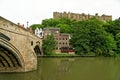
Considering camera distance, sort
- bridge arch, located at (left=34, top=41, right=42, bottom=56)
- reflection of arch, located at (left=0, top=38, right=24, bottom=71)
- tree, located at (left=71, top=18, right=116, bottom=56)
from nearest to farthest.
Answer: reflection of arch, located at (left=0, top=38, right=24, bottom=71) → bridge arch, located at (left=34, top=41, right=42, bottom=56) → tree, located at (left=71, top=18, right=116, bottom=56)

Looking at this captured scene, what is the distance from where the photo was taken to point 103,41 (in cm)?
5931

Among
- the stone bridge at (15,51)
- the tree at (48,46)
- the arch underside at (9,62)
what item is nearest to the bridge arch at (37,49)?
the tree at (48,46)

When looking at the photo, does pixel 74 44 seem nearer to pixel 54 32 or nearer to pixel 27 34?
pixel 54 32

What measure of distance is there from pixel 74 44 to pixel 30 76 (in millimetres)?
36641

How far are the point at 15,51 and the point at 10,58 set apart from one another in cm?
153

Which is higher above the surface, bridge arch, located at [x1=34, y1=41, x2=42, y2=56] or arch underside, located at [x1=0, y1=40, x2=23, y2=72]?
bridge arch, located at [x1=34, y1=41, x2=42, y2=56]

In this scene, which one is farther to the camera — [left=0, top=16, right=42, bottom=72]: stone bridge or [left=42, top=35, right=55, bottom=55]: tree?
[left=42, top=35, right=55, bottom=55]: tree

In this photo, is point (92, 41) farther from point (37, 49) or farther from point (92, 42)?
point (37, 49)

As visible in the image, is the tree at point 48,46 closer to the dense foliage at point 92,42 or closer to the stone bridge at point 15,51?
the dense foliage at point 92,42

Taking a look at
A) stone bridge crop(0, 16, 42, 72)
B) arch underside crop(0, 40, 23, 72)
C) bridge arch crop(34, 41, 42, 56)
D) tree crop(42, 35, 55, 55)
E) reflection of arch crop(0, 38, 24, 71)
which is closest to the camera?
stone bridge crop(0, 16, 42, 72)

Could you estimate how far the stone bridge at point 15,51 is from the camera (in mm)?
22688

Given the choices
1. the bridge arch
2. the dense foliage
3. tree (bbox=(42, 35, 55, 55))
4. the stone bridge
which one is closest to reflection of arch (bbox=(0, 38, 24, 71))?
the stone bridge

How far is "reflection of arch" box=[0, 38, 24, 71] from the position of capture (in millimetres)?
23964

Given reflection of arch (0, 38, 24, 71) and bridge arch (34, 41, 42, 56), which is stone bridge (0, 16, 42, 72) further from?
bridge arch (34, 41, 42, 56)
